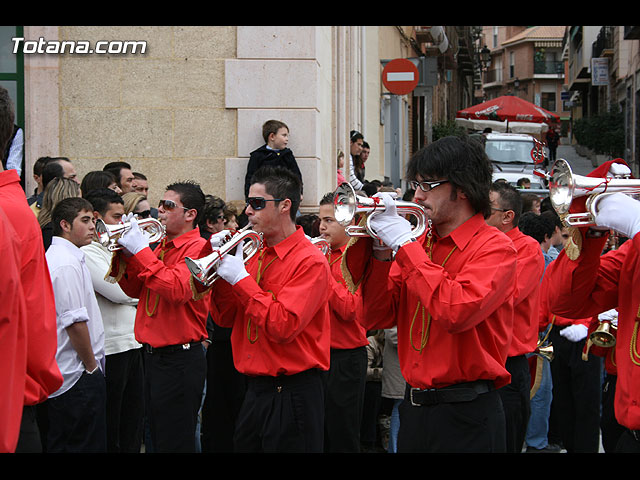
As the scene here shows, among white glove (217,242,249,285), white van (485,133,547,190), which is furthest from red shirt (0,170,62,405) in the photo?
white van (485,133,547,190)

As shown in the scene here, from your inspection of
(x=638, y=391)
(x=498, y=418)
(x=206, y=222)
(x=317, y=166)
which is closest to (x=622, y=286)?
(x=638, y=391)

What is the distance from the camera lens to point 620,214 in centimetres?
338

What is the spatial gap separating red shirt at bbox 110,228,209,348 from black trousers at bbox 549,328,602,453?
294 cm

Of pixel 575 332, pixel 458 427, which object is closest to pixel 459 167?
pixel 458 427

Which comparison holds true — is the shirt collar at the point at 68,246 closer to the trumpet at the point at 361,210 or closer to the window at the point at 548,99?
the trumpet at the point at 361,210

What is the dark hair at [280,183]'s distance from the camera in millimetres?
4801

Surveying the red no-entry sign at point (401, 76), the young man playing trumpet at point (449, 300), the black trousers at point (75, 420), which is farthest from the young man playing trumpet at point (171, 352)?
the red no-entry sign at point (401, 76)

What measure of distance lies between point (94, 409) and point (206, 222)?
8.66 ft

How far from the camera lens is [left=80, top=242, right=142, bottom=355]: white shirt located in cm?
607

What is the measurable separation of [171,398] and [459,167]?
2.91 metres

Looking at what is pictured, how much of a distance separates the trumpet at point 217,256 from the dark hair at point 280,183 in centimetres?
26

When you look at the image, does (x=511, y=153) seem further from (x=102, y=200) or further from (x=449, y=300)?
(x=449, y=300)

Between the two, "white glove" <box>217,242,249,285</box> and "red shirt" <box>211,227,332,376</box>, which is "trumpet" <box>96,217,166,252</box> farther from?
"white glove" <box>217,242,249,285</box>
